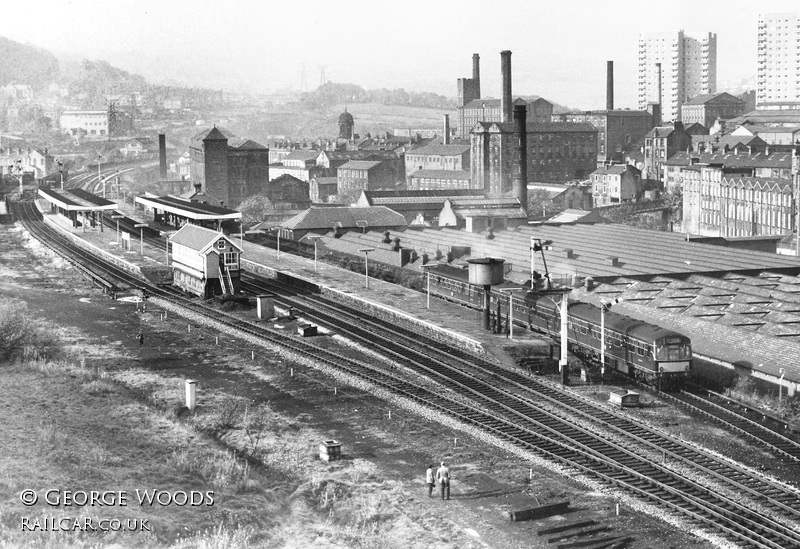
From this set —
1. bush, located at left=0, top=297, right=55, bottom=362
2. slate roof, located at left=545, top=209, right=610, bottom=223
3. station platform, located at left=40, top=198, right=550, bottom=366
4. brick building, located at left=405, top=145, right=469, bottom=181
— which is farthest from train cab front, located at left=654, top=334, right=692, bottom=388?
brick building, located at left=405, top=145, right=469, bottom=181

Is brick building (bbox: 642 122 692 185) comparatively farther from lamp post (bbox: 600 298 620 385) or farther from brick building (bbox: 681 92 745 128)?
lamp post (bbox: 600 298 620 385)

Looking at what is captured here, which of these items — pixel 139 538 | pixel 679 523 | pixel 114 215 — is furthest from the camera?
pixel 114 215

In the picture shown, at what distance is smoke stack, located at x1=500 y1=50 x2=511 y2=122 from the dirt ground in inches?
3765

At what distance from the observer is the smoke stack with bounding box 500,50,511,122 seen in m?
131

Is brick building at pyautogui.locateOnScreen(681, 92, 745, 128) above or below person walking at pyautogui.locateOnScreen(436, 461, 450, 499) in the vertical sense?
→ above

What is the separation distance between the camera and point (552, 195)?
129 meters

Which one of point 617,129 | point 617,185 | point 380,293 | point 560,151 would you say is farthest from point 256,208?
point 617,129

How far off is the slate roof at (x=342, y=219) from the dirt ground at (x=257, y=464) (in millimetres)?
46337

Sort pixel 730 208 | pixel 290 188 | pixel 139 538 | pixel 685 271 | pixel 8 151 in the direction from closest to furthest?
pixel 139 538
pixel 685 271
pixel 730 208
pixel 290 188
pixel 8 151

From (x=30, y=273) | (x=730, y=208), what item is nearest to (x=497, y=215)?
(x=730, y=208)

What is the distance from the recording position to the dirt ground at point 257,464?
2375 cm

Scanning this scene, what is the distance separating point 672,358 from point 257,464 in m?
15.7

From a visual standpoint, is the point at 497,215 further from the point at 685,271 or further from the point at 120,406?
the point at 120,406

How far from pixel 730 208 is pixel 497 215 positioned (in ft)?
84.9
